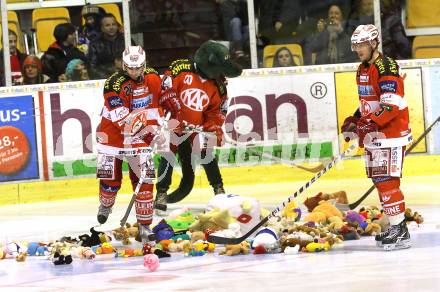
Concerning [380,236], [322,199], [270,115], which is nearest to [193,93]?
[322,199]

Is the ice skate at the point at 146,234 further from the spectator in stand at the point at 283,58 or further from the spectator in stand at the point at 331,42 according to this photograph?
the spectator in stand at the point at 331,42

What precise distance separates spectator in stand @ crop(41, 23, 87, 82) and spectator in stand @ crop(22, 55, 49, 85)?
5 centimetres

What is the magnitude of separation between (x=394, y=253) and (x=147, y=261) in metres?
1.51

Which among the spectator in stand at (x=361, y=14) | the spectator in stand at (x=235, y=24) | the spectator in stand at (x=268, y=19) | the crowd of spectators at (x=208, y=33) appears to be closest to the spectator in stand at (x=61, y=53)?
the crowd of spectators at (x=208, y=33)

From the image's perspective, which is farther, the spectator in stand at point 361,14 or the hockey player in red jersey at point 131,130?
the spectator in stand at point 361,14

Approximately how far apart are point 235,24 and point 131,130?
4.15 metres

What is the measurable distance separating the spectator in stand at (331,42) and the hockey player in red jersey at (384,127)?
4420 mm

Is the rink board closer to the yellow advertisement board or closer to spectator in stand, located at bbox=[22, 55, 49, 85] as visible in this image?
the yellow advertisement board

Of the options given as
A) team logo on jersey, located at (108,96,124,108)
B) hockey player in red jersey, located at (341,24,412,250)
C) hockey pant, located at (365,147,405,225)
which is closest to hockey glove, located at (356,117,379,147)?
hockey player in red jersey, located at (341,24,412,250)

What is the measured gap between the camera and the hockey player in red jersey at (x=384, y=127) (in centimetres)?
758

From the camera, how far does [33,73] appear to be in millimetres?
11844

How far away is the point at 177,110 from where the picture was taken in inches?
387

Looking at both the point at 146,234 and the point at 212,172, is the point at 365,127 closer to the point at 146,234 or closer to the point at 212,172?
the point at 146,234

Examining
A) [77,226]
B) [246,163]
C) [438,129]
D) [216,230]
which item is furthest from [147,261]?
[438,129]
